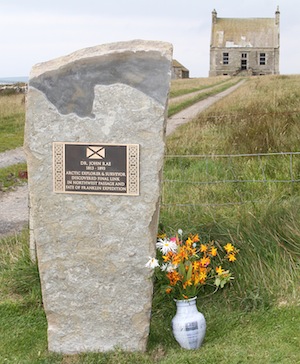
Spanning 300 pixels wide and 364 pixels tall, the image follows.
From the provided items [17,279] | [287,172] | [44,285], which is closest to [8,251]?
[17,279]

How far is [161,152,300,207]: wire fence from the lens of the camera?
6.79 metres

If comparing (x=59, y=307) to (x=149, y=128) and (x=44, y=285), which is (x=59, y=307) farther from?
(x=149, y=128)

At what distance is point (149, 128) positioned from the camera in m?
3.95

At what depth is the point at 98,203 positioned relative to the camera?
13.6 feet

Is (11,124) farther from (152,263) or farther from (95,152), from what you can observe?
(152,263)

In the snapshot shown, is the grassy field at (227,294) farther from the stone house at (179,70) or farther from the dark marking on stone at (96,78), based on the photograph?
the stone house at (179,70)

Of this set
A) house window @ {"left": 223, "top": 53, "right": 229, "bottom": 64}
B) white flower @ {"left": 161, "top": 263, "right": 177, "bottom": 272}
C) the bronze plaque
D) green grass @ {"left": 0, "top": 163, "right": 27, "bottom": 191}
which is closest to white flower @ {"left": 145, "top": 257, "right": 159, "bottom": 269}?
white flower @ {"left": 161, "top": 263, "right": 177, "bottom": 272}

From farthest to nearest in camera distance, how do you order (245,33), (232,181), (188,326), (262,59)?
1. (245,33)
2. (262,59)
3. (232,181)
4. (188,326)

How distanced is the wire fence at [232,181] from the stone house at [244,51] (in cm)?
6814

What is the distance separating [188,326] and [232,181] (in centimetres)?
279

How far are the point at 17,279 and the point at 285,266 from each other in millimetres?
2453

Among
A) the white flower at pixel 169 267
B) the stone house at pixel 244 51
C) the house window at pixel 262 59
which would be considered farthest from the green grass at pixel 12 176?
the house window at pixel 262 59

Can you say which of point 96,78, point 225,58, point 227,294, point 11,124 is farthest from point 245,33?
point 96,78

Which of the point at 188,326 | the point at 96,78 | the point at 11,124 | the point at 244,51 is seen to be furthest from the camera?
the point at 244,51
